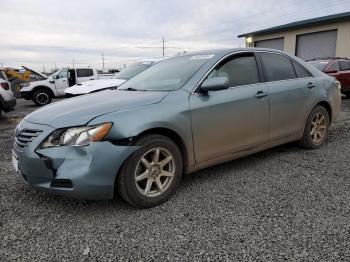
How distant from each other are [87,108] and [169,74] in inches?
47.5

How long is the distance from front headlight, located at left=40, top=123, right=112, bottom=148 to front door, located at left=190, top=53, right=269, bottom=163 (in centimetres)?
96

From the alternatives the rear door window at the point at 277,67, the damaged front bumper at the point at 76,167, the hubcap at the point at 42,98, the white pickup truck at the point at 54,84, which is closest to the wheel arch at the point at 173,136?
the damaged front bumper at the point at 76,167

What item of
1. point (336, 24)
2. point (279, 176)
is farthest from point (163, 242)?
point (336, 24)

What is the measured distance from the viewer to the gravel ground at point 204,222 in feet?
7.81

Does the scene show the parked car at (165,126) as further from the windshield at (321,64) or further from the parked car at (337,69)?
the parked car at (337,69)

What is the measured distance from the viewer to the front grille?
2923 millimetres

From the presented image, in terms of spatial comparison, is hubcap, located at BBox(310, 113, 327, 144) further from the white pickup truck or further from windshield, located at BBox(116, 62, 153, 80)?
the white pickup truck

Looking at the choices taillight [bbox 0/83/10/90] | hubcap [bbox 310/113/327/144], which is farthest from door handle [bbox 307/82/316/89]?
taillight [bbox 0/83/10/90]

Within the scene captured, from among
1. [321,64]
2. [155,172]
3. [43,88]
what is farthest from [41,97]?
[155,172]

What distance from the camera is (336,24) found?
1959 cm

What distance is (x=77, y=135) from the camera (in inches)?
110

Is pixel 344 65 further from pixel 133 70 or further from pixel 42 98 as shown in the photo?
pixel 42 98

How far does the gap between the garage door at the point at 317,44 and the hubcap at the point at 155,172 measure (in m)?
19.9

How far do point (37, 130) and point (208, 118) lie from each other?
1661mm
